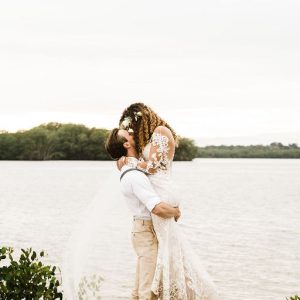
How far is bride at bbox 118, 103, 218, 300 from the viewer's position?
5.59 m

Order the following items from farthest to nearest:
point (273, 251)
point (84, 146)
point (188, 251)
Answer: point (84, 146)
point (273, 251)
point (188, 251)

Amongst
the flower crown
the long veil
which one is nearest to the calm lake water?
the long veil

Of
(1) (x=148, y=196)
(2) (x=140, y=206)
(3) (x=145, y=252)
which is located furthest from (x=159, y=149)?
(3) (x=145, y=252)

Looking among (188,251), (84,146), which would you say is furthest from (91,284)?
(84,146)

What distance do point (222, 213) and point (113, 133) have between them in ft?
127

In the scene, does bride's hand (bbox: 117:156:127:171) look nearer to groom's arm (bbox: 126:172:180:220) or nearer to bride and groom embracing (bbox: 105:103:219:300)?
bride and groom embracing (bbox: 105:103:219:300)

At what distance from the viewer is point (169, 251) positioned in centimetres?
588

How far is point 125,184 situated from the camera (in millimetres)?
5637

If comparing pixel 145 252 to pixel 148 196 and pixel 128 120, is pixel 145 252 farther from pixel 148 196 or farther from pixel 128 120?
pixel 128 120

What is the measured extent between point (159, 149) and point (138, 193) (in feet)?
1.23

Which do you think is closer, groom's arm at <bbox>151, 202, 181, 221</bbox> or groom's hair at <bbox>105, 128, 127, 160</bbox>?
groom's arm at <bbox>151, 202, 181, 221</bbox>

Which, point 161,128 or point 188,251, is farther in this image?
point 188,251

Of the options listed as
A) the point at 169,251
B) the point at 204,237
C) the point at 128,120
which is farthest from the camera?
the point at 204,237

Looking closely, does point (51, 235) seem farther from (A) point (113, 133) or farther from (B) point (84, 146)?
(B) point (84, 146)
